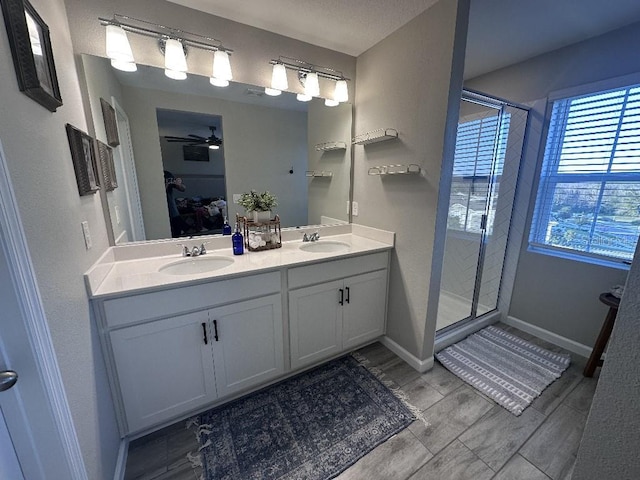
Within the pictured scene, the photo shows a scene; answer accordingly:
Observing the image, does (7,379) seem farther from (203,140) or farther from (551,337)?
(551,337)

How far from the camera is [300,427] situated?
1467 mm

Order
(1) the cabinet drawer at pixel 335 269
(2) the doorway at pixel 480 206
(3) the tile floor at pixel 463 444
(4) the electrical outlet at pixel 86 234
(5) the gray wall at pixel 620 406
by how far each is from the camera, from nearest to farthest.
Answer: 1. (5) the gray wall at pixel 620 406
2. (4) the electrical outlet at pixel 86 234
3. (3) the tile floor at pixel 463 444
4. (1) the cabinet drawer at pixel 335 269
5. (2) the doorway at pixel 480 206

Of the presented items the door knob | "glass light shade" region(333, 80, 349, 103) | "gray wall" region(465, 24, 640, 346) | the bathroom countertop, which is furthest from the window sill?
the door knob

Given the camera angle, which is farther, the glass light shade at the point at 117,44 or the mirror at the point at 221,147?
the mirror at the point at 221,147

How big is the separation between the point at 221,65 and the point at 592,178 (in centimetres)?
278

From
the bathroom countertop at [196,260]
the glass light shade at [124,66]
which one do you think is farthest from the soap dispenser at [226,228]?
the glass light shade at [124,66]

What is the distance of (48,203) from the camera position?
2.76 ft

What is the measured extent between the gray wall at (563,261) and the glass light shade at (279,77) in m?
2.04

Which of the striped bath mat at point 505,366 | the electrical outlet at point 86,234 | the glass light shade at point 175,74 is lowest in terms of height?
the striped bath mat at point 505,366

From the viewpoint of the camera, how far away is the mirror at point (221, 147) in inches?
60.9

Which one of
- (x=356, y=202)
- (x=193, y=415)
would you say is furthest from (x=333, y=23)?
(x=193, y=415)

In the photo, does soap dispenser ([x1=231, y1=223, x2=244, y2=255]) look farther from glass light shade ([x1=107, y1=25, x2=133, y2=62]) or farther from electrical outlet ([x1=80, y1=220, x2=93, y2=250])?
glass light shade ([x1=107, y1=25, x2=133, y2=62])

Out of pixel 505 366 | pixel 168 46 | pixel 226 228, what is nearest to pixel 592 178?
pixel 505 366

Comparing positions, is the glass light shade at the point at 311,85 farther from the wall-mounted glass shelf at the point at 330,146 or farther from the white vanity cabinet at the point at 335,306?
the white vanity cabinet at the point at 335,306
